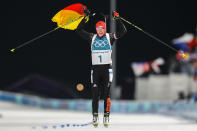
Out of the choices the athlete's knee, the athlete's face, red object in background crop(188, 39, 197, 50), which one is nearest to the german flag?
the athlete's face

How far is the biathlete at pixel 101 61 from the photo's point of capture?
19.4ft

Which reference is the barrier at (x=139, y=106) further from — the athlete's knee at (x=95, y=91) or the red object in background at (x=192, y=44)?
the athlete's knee at (x=95, y=91)

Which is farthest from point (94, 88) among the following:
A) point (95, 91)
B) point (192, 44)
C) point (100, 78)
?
point (192, 44)

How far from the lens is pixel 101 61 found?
5930 mm

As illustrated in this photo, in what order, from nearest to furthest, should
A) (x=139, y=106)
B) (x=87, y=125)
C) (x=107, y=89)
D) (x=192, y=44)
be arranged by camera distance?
(x=107, y=89) < (x=87, y=125) < (x=139, y=106) < (x=192, y=44)

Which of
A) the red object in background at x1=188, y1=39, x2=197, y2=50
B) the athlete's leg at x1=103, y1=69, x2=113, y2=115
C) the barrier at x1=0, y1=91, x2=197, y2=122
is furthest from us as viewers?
the red object in background at x1=188, y1=39, x2=197, y2=50

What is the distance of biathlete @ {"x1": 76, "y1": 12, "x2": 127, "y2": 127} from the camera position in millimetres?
5906

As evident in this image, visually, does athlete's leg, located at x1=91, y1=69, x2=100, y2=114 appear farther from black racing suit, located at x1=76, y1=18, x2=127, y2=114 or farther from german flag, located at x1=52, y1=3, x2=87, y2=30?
→ german flag, located at x1=52, y1=3, x2=87, y2=30

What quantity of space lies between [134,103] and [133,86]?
187 centimetres

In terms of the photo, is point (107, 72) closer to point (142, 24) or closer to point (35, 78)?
point (142, 24)

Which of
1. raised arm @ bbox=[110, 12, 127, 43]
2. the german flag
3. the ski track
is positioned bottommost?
the ski track

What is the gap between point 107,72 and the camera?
5918 mm

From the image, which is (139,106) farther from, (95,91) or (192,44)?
(95,91)

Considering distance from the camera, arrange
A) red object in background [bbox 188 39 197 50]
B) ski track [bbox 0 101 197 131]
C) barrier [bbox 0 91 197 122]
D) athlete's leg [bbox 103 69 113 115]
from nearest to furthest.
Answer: athlete's leg [bbox 103 69 113 115] → ski track [bbox 0 101 197 131] → barrier [bbox 0 91 197 122] → red object in background [bbox 188 39 197 50]
